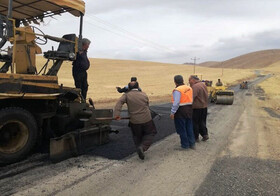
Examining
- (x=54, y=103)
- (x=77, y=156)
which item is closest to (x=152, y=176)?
(x=77, y=156)

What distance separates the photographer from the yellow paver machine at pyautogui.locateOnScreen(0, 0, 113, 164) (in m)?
4.47

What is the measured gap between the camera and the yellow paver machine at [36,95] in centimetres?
447

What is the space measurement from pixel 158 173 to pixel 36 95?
2.45 m

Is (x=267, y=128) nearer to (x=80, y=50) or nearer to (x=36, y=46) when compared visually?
(x=80, y=50)

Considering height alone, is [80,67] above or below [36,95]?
above

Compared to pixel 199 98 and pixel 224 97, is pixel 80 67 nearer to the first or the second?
pixel 199 98

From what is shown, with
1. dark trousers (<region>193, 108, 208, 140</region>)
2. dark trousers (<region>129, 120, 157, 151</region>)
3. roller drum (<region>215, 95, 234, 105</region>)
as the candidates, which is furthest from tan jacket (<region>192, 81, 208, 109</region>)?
roller drum (<region>215, 95, 234, 105</region>)

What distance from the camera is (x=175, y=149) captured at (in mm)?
5816

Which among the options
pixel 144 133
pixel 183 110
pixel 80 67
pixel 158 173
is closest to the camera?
pixel 158 173

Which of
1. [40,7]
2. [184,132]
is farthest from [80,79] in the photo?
[184,132]

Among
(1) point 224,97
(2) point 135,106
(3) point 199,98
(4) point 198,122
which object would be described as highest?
(3) point 199,98

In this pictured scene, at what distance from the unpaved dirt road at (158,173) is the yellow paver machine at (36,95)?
37cm

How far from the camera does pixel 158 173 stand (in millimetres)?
4363

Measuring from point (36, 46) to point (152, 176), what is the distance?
3280 mm
